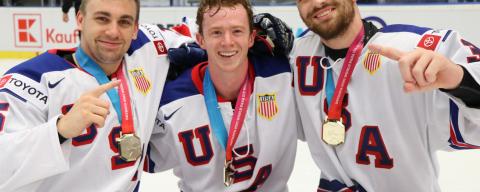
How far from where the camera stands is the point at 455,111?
5.04ft

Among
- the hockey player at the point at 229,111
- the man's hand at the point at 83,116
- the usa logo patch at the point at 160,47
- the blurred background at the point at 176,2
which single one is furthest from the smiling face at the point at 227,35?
the blurred background at the point at 176,2

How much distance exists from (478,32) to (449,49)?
5410 mm

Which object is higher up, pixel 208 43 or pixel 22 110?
pixel 208 43

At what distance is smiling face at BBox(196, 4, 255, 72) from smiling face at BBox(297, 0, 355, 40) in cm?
27

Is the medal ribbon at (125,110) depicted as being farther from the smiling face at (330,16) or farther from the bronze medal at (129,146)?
the smiling face at (330,16)

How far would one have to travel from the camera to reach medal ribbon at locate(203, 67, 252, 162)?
186cm

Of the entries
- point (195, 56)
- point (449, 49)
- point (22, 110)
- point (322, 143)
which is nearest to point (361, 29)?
point (449, 49)

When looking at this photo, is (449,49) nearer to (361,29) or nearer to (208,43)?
(361,29)

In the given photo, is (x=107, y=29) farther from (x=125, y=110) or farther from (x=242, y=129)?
(x=242, y=129)

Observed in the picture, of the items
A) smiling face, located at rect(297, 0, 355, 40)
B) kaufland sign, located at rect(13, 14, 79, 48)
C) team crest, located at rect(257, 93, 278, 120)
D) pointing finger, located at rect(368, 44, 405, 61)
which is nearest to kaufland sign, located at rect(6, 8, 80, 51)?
kaufland sign, located at rect(13, 14, 79, 48)

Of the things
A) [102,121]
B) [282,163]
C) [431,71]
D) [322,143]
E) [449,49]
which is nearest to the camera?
[431,71]

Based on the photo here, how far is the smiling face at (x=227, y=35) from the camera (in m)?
1.82

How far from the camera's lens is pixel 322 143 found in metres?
1.85

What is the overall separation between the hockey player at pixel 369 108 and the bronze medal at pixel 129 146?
2.23ft
